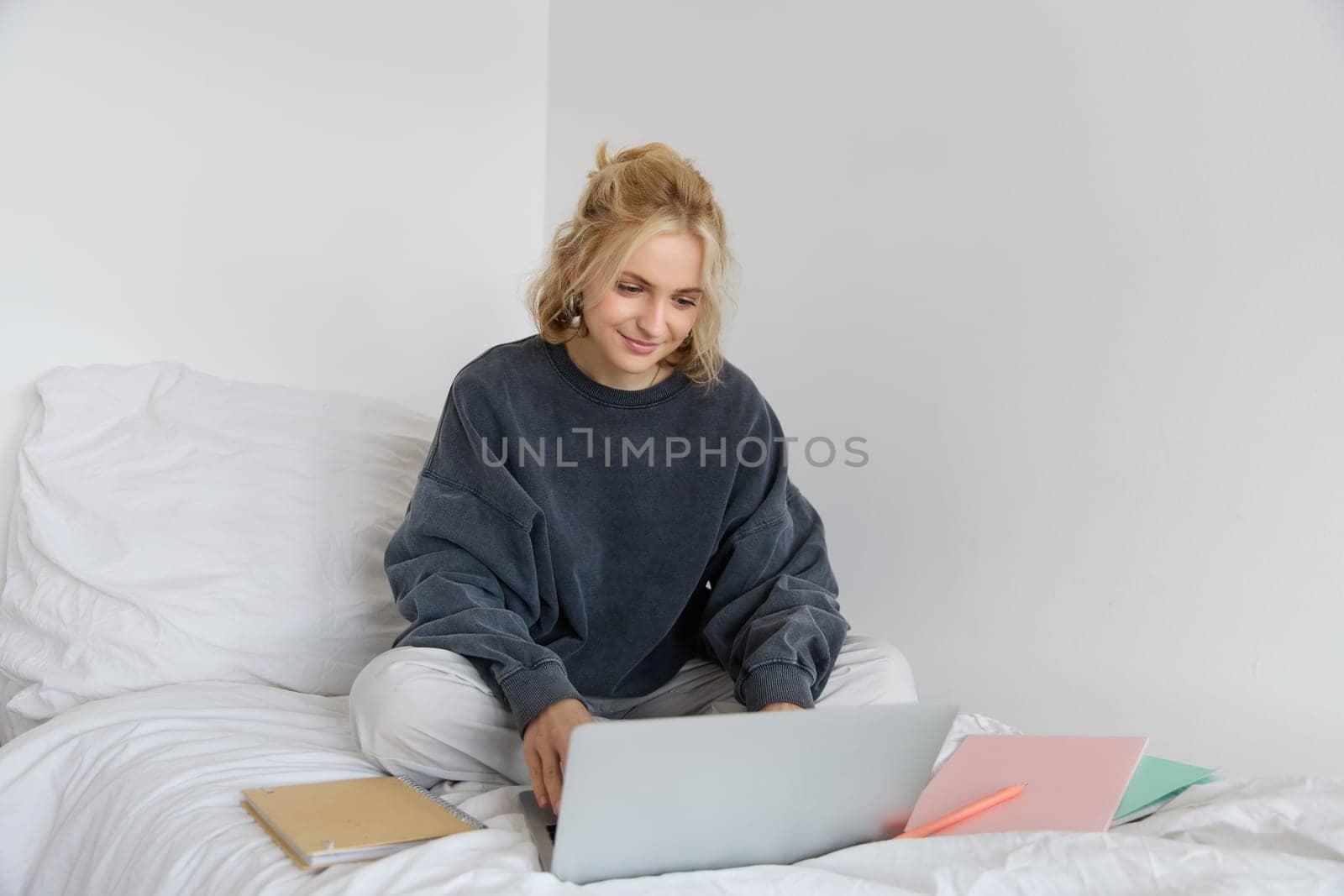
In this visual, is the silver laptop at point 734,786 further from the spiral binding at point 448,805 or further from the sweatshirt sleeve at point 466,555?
the sweatshirt sleeve at point 466,555

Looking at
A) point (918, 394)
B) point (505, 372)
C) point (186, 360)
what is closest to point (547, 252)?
point (505, 372)

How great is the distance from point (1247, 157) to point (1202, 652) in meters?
0.52

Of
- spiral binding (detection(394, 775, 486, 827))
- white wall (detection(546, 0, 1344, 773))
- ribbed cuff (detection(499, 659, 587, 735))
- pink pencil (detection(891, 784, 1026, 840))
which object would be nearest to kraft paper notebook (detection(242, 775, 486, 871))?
spiral binding (detection(394, 775, 486, 827))

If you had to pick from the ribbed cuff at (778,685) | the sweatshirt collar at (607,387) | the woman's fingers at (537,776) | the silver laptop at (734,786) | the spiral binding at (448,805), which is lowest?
the spiral binding at (448,805)

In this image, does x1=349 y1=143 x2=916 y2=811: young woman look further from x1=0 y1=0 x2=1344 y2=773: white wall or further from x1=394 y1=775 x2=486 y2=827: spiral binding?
x1=0 y1=0 x2=1344 y2=773: white wall

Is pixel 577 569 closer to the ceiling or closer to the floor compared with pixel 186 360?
closer to the floor

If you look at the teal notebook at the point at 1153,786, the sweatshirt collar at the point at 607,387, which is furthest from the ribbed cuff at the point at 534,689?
the teal notebook at the point at 1153,786

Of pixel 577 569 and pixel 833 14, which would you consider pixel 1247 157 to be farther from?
pixel 577 569

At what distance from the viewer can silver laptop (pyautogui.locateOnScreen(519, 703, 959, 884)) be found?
0.77 meters

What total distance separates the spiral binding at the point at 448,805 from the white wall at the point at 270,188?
79 centimetres

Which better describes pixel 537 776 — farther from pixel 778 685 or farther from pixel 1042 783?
pixel 1042 783

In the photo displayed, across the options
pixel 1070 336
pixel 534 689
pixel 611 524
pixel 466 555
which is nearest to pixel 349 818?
pixel 534 689

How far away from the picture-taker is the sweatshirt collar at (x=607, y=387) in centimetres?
130

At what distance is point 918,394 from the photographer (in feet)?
5.01
